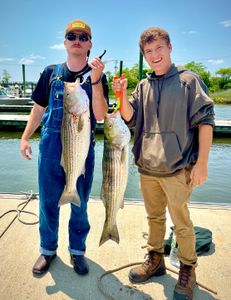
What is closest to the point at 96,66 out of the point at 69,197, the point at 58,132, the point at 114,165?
the point at 58,132

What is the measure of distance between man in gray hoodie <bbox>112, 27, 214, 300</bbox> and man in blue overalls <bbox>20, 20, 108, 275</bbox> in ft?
0.93

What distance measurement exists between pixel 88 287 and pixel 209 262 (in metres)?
1.31

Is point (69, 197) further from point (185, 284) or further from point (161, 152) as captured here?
point (185, 284)

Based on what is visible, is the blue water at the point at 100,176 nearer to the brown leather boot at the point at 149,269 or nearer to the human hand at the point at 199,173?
the brown leather boot at the point at 149,269

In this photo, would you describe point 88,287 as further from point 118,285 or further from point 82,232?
point 82,232

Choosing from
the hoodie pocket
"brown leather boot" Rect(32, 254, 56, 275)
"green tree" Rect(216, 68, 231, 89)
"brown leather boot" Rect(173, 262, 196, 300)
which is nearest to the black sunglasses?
the hoodie pocket

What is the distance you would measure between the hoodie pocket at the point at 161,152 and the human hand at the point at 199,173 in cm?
15

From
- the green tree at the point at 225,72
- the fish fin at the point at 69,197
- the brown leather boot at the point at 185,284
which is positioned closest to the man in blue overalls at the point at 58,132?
the fish fin at the point at 69,197

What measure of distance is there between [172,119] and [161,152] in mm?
296

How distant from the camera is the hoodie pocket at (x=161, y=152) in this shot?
246 centimetres

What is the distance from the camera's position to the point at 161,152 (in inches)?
98.7

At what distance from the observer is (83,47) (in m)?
2.66

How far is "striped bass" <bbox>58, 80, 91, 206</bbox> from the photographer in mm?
2277

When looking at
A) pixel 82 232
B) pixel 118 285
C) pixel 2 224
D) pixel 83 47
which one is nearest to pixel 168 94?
pixel 83 47
